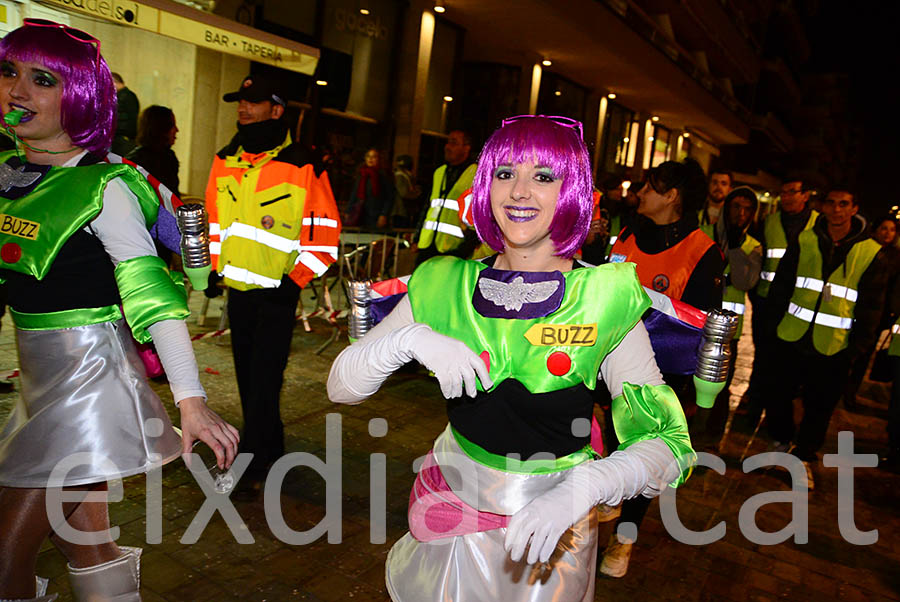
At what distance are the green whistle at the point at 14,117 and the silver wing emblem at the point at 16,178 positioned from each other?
166mm

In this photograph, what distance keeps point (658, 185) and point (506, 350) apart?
230cm

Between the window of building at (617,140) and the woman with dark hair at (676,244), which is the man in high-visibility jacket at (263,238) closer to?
the woman with dark hair at (676,244)

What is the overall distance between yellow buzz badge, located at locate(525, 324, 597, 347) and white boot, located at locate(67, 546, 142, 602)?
60.6 inches

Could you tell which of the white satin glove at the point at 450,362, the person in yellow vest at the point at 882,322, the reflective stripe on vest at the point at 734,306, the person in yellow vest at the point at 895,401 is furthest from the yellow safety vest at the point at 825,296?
the white satin glove at the point at 450,362

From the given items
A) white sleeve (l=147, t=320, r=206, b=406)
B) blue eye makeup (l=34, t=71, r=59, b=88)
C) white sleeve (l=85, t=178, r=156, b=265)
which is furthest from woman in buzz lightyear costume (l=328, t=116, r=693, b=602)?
blue eye makeup (l=34, t=71, r=59, b=88)

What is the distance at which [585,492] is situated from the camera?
5.09 ft

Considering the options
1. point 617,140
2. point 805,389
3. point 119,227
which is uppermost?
point 617,140

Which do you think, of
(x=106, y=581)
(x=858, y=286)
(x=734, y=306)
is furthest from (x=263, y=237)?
(x=858, y=286)

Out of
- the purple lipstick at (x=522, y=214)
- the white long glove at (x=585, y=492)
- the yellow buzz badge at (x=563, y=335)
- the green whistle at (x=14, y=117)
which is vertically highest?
the green whistle at (x=14, y=117)

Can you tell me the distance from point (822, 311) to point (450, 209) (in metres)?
3.11

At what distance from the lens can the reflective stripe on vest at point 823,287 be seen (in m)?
5.20

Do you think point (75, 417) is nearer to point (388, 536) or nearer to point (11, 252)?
point (11, 252)

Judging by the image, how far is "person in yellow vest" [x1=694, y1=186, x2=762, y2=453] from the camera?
584 cm

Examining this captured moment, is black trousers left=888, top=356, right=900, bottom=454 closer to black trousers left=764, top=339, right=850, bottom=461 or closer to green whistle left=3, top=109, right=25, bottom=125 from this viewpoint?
black trousers left=764, top=339, right=850, bottom=461
